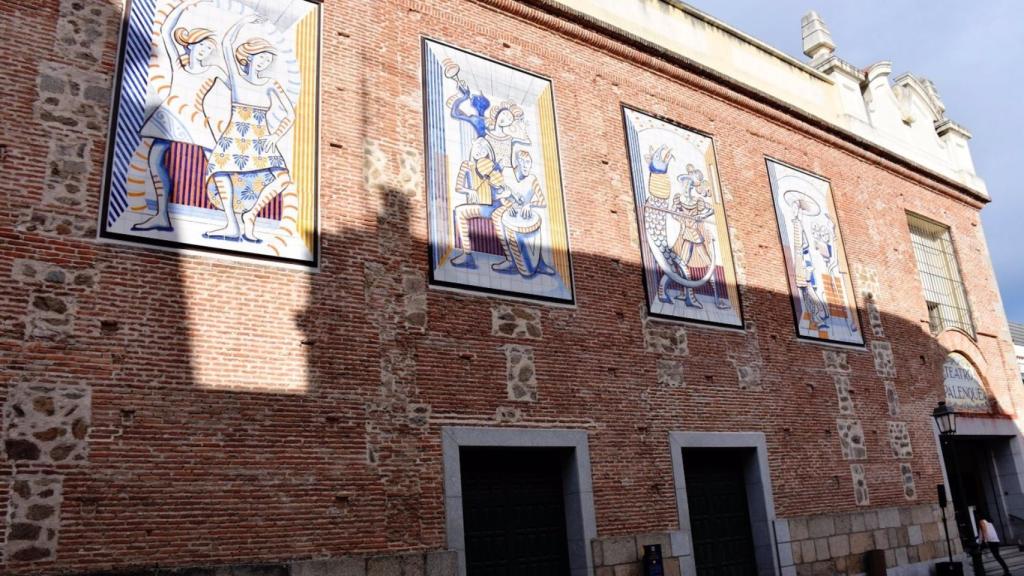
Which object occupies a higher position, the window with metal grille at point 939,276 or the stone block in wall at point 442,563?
the window with metal grille at point 939,276

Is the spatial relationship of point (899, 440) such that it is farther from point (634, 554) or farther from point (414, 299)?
point (414, 299)

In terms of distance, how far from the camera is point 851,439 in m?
13.7

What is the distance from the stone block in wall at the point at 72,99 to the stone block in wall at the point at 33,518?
133 inches

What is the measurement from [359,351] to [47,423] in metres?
3.03

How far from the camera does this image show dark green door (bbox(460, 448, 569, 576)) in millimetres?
9383

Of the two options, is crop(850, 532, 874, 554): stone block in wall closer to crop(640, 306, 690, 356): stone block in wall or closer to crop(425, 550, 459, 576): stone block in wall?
crop(640, 306, 690, 356): stone block in wall

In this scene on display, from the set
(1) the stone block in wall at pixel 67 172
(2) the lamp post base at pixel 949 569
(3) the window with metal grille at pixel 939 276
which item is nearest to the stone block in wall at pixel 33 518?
(1) the stone block in wall at pixel 67 172

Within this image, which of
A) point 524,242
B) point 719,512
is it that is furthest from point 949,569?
point 524,242

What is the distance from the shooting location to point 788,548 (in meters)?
11.9

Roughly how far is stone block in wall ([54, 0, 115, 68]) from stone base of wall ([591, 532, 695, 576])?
7799mm

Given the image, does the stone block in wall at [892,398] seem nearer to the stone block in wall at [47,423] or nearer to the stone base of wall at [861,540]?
the stone base of wall at [861,540]

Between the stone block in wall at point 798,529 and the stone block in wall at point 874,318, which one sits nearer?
the stone block in wall at point 798,529

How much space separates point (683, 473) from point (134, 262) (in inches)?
293

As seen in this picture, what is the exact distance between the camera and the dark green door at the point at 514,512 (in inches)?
369
